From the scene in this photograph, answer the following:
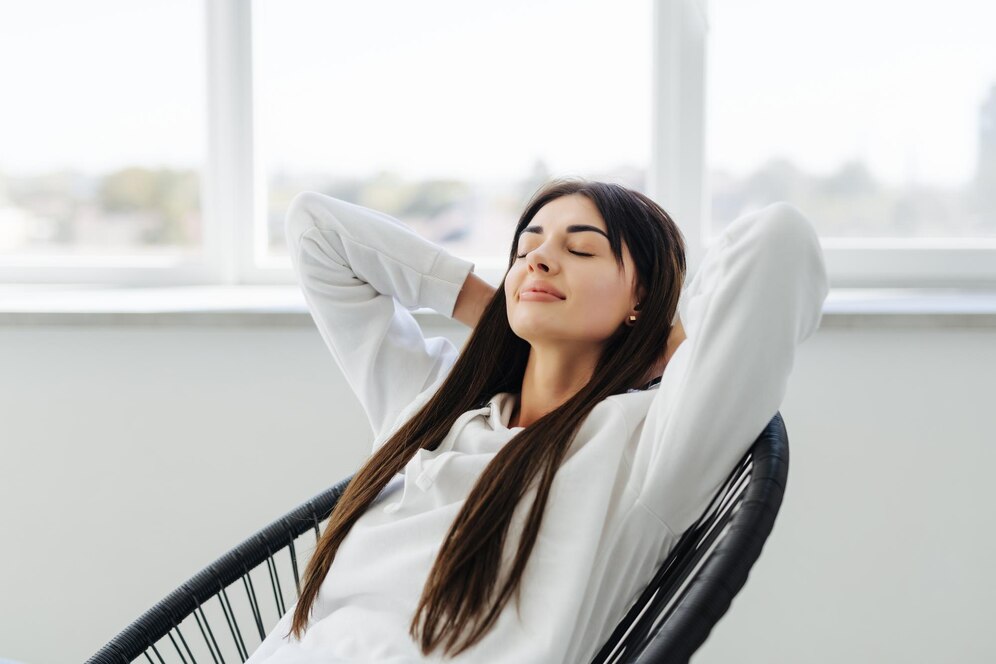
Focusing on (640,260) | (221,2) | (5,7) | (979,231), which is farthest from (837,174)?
(5,7)

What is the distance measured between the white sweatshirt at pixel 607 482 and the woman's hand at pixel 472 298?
159 mm

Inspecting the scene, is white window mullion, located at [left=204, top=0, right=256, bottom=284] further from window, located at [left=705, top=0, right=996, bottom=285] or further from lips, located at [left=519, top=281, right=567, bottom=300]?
lips, located at [left=519, top=281, right=567, bottom=300]

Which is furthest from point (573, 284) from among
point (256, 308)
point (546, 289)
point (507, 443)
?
point (256, 308)

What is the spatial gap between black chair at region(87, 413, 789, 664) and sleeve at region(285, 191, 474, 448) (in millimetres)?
167

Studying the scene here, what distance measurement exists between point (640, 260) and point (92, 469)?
52.9 inches

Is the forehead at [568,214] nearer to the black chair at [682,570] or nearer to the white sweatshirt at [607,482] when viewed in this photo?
the white sweatshirt at [607,482]

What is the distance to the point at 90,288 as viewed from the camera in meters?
2.27

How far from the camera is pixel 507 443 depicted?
1.15 meters

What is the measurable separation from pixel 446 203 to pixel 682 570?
128cm

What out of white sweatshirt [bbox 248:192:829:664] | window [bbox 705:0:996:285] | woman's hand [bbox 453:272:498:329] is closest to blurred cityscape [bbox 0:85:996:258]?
window [bbox 705:0:996:285]

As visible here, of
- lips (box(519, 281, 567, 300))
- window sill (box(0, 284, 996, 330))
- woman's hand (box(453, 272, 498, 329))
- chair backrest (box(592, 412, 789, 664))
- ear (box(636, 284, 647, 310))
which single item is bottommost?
chair backrest (box(592, 412, 789, 664))

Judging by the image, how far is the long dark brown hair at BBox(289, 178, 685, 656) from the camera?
1.06 meters

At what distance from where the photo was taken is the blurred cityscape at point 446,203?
6.57ft

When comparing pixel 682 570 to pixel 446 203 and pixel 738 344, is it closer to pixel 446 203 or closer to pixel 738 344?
pixel 738 344
